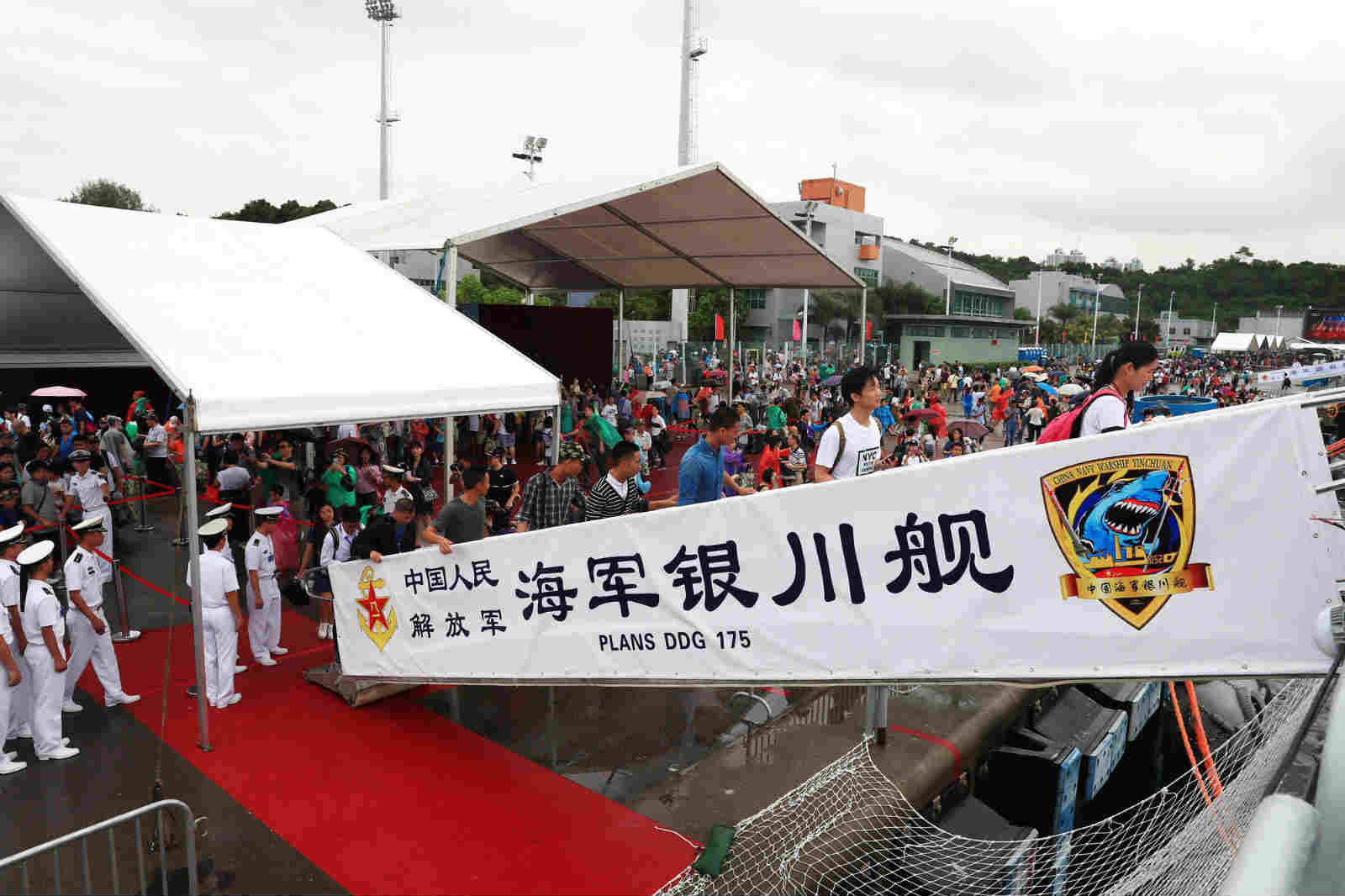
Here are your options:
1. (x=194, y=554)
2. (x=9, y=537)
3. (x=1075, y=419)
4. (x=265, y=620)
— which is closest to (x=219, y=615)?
(x=194, y=554)

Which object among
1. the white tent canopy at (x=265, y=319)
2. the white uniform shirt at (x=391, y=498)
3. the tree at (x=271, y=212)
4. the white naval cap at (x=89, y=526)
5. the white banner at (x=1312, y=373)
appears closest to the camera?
the white naval cap at (x=89, y=526)

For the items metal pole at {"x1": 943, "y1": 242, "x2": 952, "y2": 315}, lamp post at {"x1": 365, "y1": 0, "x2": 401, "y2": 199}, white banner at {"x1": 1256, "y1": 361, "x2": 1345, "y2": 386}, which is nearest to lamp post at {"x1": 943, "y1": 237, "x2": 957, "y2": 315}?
metal pole at {"x1": 943, "y1": 242, "x2": 952, "y2": 315}

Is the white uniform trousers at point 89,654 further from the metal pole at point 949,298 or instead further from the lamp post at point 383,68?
the metal pole at point 949,298

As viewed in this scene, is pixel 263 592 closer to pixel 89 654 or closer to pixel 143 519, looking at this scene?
pixel 89 654

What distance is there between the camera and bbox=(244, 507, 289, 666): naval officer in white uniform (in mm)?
7398

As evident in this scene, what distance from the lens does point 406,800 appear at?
540cm

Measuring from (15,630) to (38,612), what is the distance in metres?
0.27

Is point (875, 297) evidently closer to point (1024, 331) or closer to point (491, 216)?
point (1024, 331)

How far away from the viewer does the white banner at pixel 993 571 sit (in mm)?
3055

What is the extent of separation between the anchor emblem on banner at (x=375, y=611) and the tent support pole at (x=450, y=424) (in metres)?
3.19

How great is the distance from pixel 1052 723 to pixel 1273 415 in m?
4.40

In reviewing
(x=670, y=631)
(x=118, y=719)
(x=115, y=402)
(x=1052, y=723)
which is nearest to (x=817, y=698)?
(x=1052, y=723)

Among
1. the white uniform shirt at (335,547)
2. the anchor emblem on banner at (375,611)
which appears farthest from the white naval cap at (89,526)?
the anchor emblem on banner at (375,611)

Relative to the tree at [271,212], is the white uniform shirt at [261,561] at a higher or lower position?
lower
